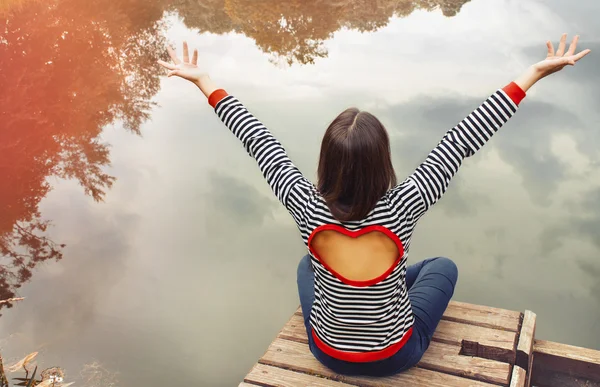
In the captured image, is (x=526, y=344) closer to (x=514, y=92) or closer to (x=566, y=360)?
(x=566, y=360)

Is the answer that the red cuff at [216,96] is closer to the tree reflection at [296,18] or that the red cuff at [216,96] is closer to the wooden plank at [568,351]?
the wooden plank at [568,351]

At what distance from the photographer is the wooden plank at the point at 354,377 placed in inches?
76.4

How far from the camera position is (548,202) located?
3.84 meters

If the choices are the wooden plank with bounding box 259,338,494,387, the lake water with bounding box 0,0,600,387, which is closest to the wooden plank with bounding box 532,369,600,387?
the wooden plank with bounding box 259,338,494,387

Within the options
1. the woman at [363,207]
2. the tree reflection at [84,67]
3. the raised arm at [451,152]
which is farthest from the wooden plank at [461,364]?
the tree reflection at [84,67]

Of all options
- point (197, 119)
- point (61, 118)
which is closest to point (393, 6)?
point (197, 119)

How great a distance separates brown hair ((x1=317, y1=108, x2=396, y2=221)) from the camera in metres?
1.53

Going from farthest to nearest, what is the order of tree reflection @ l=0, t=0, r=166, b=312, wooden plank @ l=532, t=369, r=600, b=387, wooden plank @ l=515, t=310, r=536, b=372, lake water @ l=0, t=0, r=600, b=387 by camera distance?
tree reflection @ l=0, t=0, r=166, b=312
lake water @ l=0, t=0, r=600, b=387
wooden plank @ l=532, t=369, r=600, b=387
wooden plank @ l=515, t=310, r=536, b=372

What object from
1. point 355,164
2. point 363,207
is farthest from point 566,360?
point 355,164

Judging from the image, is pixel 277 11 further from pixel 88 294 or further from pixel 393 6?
pixel 88 294

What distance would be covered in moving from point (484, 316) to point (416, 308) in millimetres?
480

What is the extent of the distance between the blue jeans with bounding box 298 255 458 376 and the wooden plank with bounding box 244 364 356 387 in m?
0.06

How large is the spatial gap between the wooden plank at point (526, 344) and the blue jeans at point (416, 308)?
34cm

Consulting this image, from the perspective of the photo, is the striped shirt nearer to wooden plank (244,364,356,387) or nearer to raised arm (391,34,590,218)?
raised arm (391,34,590,218)
